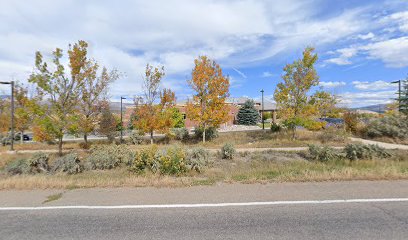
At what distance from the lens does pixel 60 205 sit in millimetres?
4789

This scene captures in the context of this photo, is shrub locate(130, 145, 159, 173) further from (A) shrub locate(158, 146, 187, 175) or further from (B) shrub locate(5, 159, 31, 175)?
(B) shrub locate(5, 159, 31, 175)

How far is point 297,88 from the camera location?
1714 centimetres

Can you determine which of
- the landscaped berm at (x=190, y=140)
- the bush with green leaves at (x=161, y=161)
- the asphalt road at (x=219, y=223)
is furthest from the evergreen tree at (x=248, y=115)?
the asphalt road at (x=219, y=223)

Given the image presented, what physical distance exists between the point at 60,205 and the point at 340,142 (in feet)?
58.7

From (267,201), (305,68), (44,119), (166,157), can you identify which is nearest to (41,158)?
(44,119)

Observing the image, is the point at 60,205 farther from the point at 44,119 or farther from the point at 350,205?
the point at 44,119

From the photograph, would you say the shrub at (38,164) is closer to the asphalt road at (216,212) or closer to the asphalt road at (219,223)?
the asphalt road at (216,212)

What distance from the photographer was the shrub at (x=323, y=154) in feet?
33.0

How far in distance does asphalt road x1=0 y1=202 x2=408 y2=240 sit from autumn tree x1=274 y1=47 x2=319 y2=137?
13.1 metres

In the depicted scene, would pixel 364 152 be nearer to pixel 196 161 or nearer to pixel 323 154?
pixel 323 154

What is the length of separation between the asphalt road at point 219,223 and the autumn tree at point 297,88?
1307 centimetres

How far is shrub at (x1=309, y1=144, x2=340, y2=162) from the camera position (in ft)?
Result: 33.0

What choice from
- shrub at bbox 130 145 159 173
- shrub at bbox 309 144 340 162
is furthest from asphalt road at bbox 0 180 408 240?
shrub at bbox 309 144 340 162

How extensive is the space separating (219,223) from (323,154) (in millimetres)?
8258
